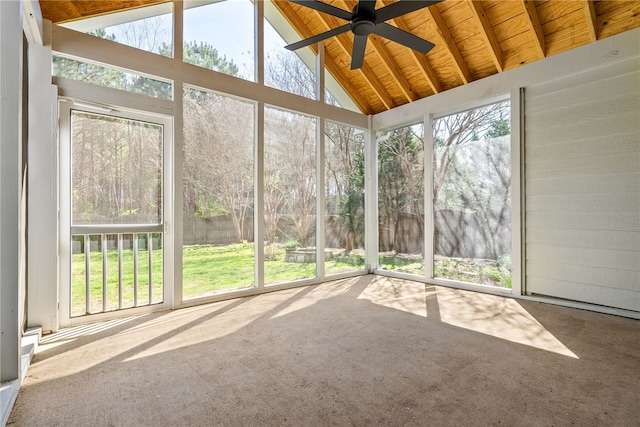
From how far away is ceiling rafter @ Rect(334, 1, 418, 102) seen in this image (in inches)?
185

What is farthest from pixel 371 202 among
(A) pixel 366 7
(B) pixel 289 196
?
(A) pixel 366 7

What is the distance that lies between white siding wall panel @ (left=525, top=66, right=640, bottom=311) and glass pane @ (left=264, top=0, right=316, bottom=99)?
123 inches

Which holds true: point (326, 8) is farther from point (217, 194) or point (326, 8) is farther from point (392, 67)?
point (392, 67)

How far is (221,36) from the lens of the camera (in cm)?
416

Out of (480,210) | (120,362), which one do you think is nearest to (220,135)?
(120,362)

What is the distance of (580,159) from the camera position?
11.9ft

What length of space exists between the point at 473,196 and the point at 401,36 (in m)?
2.62

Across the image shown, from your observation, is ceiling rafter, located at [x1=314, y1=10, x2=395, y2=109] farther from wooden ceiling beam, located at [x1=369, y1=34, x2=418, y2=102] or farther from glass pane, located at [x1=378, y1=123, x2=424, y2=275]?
glass pane, located at [x1=378, y1=123, x2=424, y2=275]

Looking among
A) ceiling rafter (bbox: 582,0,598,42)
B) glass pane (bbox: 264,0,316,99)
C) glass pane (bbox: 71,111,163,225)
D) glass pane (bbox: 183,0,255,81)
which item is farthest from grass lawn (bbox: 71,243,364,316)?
ceiling rafter (bbox: 582,0,598,42)

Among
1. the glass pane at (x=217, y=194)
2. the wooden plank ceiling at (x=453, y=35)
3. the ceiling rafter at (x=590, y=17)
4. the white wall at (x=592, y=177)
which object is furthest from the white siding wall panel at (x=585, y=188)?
the glass pane at (x=217, y=194)

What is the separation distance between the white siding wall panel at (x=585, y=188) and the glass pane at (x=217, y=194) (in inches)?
146

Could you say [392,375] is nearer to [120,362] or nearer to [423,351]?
[423,351]

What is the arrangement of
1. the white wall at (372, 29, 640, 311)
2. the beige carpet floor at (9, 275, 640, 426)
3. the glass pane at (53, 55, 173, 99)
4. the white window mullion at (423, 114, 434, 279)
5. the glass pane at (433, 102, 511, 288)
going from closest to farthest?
the beige carpet floor at (9, 275, 640, 426) < the glass pane at (53, 55, 173, 99) < the white wall at (372, 29, 640, 311) < the glass pane at (433, 102, 511, 288) < the white window mullion at (423, 114, 434, 279)

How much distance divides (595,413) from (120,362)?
302cm
